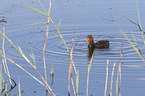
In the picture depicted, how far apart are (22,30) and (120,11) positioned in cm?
519

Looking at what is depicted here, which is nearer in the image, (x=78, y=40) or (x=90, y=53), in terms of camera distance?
(x=90, y=53)

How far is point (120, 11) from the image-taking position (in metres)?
17.0

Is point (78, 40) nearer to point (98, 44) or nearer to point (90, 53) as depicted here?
point (98, 44)

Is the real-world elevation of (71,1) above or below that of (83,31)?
above

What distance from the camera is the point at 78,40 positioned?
44.4ft

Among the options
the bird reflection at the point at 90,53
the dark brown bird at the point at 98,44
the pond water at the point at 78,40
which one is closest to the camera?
the pond water at the point at 78,40

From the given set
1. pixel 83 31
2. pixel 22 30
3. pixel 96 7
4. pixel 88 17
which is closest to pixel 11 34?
pixel 22 30

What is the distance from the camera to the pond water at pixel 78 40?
8.75 metres

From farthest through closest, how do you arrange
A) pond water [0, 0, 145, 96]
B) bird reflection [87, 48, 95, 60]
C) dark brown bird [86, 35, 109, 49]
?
dark brown bird [86, 35, 109, 49]
bird reflection [87, 48, 95, 60]
pond water [0, 0, 145, 96]

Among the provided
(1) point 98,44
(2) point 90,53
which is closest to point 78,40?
(1) point 98,44

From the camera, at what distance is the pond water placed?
28.7 ft

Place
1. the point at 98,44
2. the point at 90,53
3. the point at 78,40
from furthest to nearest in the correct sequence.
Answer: the point at 78,40 → the point at 98,44 → the point at 90,53

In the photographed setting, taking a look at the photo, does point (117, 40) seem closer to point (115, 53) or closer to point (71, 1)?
point (115, 53)

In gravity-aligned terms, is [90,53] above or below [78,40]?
below
